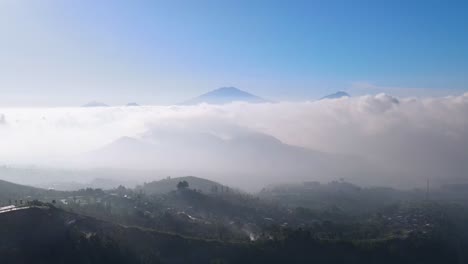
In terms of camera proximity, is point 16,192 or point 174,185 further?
point 174,185

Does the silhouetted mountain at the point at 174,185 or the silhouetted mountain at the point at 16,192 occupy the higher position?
the silhouetted mountain at the point at 174,185

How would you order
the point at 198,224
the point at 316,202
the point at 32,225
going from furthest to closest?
the point at 316,202
the point at 198,224
the point at 32,225

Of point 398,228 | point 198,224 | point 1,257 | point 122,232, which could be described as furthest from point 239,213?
point 1,257

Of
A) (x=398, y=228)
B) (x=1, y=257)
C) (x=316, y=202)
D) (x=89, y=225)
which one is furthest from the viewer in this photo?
(x=316, y=202)

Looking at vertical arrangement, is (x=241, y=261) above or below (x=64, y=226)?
below

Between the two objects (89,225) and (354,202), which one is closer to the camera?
(89,225)

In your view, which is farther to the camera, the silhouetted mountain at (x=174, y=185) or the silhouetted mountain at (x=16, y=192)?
the silhouetted mountain at (x=174, y=185)

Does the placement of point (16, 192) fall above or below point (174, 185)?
below

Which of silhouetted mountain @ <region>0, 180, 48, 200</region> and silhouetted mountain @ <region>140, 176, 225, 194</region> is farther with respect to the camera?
silhouetted mountain @ <region>140, 176, 225, 194</region>

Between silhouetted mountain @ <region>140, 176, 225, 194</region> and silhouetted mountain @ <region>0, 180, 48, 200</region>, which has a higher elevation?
silhouetted mountain @ <region>140, 176, 225, 194</region>

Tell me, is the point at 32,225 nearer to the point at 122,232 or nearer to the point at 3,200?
the point at 122,232

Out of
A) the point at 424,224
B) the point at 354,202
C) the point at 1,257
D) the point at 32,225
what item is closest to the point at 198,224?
the point at 32,225
